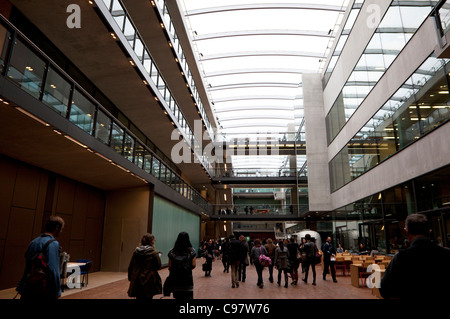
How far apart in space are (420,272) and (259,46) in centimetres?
2745

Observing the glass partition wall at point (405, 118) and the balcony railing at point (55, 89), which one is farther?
the glass partition wall at point (405, 118)

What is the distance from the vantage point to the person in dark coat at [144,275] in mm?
4457

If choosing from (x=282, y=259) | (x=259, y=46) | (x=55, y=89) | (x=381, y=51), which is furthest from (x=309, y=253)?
(x=259, y=46)

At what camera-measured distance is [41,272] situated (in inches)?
125

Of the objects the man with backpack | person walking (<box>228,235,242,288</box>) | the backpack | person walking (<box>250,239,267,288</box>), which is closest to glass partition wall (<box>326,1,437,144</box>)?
person walking (<box>250,239,267,288</box>)

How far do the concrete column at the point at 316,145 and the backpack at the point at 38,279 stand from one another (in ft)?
78.6

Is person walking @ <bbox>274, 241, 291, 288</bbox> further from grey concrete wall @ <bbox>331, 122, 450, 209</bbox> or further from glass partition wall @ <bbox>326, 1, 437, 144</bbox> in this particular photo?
glass partition wall @ <bbox>326, 1, 437, 144</bbox>

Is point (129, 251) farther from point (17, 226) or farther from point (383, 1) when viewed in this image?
point (383, 1)

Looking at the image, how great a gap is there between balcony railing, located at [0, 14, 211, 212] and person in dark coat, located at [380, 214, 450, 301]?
282 inches

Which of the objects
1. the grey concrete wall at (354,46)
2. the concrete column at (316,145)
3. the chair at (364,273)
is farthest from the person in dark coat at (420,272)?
the concrete column at (316,145)

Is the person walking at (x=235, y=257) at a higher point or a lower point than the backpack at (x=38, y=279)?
lower

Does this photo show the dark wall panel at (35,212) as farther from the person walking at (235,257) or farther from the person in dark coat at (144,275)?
the person in dark coat at (144,275)

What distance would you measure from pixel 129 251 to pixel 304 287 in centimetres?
856

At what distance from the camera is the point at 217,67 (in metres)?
30.0
